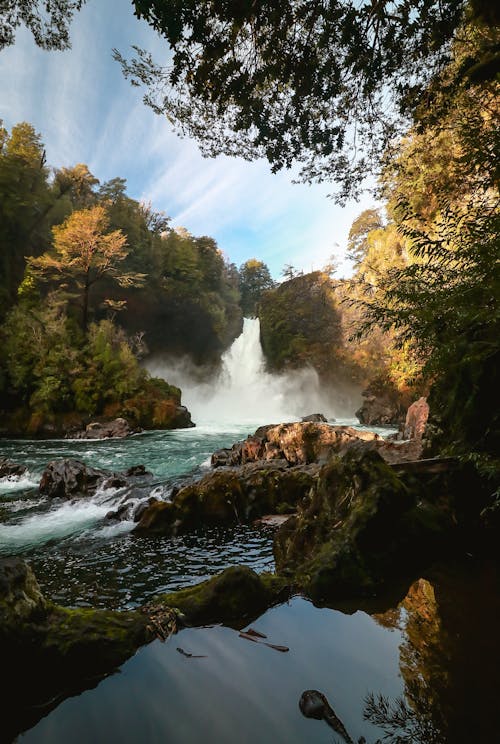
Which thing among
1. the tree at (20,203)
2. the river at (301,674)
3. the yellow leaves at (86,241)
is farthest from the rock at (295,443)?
the tree at (20,203)

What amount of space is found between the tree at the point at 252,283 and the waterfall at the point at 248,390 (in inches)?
901

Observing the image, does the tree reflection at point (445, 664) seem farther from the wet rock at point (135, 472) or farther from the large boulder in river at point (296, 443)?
the wet rock at point (135, 472)

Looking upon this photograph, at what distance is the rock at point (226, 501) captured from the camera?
6195 millimetres

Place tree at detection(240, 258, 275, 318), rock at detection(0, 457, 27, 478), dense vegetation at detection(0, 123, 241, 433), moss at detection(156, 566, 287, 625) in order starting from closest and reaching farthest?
moss at detection(156, 566, 287, 625) → rock at detection(0, 457, 27, 478) → dense vegetation at detection(0, 123, 241, 433) → tree at detection(240, 258, 275, 318)

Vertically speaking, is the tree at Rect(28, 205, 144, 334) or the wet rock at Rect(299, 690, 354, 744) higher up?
the tree at Rect(28, 205, 144, 334)

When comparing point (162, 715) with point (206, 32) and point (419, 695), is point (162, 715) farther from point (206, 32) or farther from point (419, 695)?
point (206, 32)

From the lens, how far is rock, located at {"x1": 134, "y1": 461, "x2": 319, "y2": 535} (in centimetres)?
619

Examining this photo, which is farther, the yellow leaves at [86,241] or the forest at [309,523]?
the yellow leaves at [86,241]

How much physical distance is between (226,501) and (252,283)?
192ft

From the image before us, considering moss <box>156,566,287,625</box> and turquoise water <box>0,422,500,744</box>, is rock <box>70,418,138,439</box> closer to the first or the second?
turquoise water <box>0,422,500,744</box>

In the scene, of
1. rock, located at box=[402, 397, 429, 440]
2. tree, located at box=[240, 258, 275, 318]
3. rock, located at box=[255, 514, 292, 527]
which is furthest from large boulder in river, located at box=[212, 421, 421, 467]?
tree, located at box=[240, 258, 275, 318]

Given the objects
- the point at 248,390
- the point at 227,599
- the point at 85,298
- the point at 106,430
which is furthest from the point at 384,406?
the point at 227,599

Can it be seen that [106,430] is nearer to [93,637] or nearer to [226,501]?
[226,501]

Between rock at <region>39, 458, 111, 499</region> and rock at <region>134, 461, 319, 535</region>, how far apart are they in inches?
120
